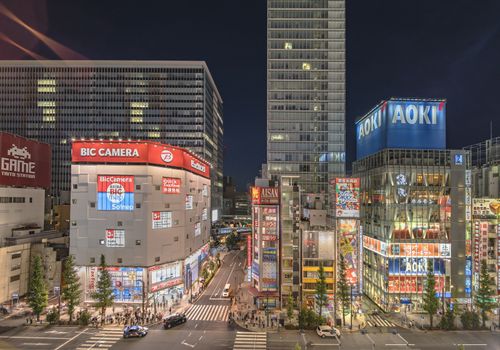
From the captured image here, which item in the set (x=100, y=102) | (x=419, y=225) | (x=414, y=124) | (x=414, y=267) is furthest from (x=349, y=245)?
(x=100, y=102)

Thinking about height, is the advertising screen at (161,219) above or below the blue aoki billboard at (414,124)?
below

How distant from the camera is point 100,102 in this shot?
155625 mm

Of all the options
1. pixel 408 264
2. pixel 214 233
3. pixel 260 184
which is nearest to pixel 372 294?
pixel 408 264

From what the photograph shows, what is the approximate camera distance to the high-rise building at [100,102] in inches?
5974

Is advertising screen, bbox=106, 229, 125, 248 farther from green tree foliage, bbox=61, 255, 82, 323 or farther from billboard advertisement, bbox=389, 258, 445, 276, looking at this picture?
billboard advertisement, bbox=389, 258, 445, 276

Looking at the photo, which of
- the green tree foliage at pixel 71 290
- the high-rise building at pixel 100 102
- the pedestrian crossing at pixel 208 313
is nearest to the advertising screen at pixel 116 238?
the green tree foliage at pixel 71 290

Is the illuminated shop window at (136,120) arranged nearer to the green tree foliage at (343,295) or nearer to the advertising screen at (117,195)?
the advertising screen at (117,195)

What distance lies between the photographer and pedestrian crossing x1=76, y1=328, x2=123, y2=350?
43.0 meters

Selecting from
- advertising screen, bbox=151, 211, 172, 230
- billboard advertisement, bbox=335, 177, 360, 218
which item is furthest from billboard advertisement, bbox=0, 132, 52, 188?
billboard advertisement, bbox=335, 177, 360, 218

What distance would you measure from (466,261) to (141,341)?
2203 inches

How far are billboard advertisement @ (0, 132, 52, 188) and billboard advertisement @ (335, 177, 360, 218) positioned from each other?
206ft

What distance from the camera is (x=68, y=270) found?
5438 cm

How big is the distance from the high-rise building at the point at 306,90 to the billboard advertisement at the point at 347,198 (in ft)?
153

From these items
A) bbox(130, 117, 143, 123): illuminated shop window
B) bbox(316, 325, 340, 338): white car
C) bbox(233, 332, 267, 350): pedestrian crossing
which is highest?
bbox(130, 117, 143, 123): illuminated shop window
